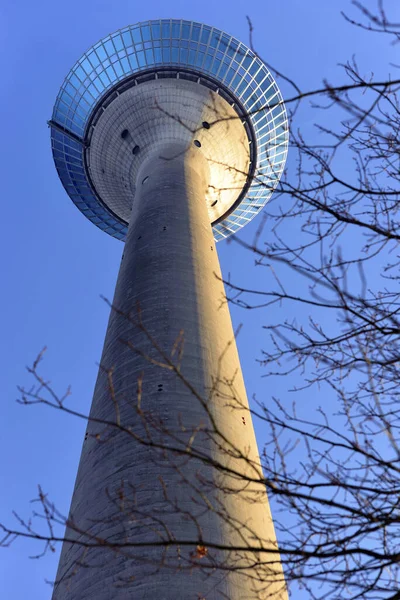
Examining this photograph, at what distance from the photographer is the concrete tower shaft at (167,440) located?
8.91 meters

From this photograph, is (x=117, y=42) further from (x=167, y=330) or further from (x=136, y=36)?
(x=167, y=330)

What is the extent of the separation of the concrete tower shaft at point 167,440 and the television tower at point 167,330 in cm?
4

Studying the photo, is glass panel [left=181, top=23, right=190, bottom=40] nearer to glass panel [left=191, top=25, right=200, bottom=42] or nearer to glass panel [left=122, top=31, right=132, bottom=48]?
glass panel [left=191, top=25, right=200, bottom=42]

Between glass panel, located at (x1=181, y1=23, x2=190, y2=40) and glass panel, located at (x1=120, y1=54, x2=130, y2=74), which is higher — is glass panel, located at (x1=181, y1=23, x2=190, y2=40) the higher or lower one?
the higher one

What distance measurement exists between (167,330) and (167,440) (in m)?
3.25

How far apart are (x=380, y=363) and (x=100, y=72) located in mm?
24406

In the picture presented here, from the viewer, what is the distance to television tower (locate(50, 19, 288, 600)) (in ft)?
26.7

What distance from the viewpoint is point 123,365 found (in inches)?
524

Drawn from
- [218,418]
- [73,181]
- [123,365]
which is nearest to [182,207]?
[123,365]

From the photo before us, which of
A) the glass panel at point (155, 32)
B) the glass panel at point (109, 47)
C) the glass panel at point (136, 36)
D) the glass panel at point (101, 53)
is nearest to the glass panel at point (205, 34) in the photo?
the glass panel at point (155, 32)

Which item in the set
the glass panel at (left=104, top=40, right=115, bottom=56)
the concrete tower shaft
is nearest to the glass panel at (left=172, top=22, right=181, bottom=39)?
the glass panel at (left=104, top=40, right=115, bottom=56)

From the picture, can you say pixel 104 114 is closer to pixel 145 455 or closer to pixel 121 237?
pixel 121 237

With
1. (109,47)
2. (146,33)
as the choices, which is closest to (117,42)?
(109,47)

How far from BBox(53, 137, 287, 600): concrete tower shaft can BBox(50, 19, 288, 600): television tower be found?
0.04 meters
